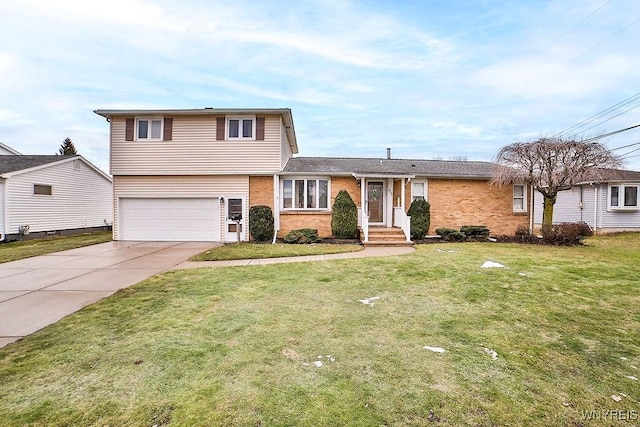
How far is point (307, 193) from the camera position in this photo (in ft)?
47.9

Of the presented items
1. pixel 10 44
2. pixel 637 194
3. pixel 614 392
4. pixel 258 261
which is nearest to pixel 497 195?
pixel 637 194

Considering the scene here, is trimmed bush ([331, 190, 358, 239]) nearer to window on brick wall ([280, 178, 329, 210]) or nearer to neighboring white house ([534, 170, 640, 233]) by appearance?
window on brick wall ([280, 178, 329, 210])

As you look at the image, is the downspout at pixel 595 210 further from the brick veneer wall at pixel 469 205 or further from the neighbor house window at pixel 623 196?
the brick veneer wall at pixel 469 205

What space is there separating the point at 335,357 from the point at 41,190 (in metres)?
20.3

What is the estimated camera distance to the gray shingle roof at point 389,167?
14.5m

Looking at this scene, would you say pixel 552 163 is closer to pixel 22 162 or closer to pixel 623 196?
pixel 623 196

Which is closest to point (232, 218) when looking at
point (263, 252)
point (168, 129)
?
point (263, 252)

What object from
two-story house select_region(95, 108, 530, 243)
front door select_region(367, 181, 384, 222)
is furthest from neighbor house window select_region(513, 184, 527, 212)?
front door select_region(367, 181, 384, 222)

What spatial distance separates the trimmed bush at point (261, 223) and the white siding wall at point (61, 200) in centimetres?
1190

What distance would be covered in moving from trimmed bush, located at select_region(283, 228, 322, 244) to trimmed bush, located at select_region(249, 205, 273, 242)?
866mm

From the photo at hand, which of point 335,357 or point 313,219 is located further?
point 313,219

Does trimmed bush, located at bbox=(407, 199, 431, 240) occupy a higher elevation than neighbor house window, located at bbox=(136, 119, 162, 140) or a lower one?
lower

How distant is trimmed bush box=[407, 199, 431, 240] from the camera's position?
554 inches

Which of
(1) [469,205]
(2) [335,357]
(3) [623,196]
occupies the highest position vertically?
(3) [623,196]
